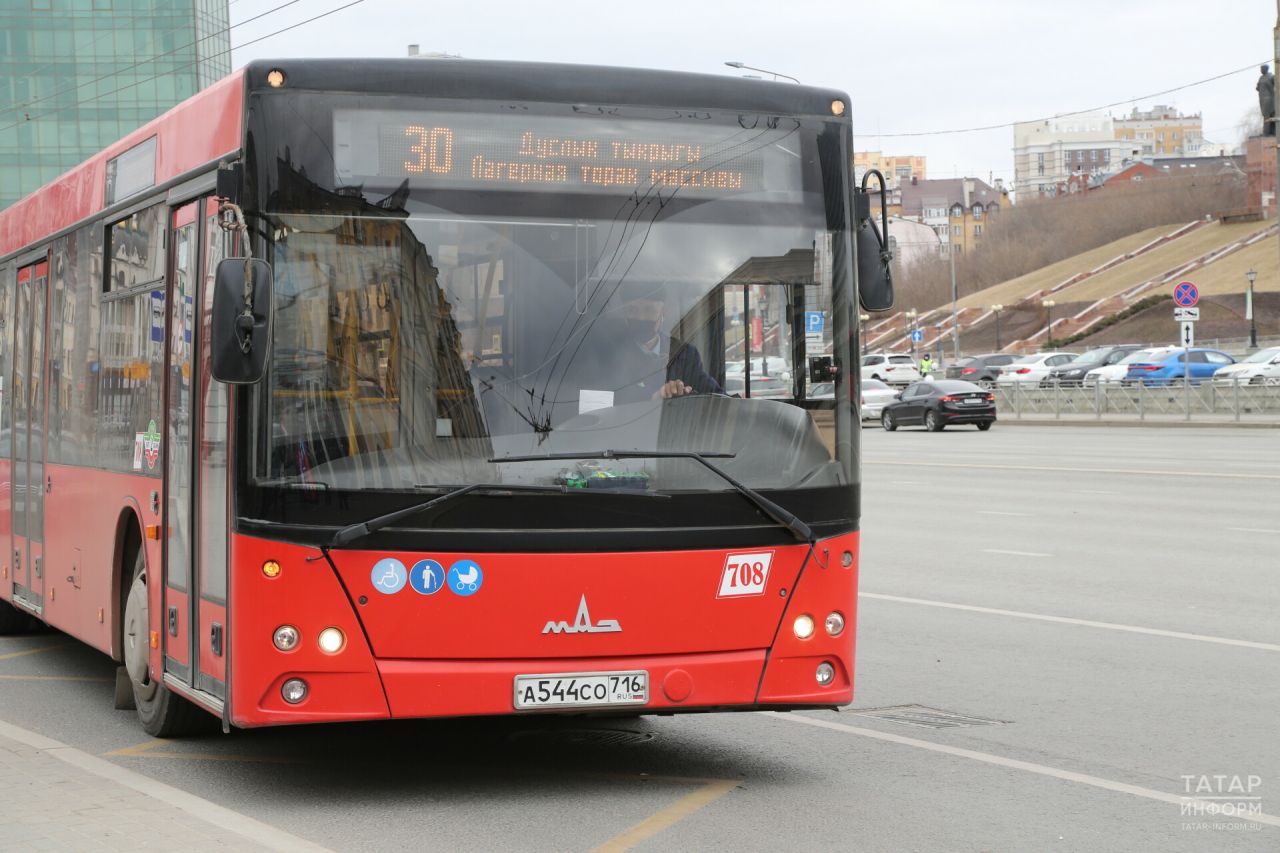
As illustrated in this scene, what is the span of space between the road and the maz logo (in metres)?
0.65

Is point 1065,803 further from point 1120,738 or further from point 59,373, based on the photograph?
point 59,373

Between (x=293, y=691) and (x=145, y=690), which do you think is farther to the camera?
(x=145, y=690)

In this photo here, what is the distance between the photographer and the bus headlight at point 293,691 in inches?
223

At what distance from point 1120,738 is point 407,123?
4019 millimetres

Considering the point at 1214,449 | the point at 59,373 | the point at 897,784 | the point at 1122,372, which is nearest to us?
the point at 897,784

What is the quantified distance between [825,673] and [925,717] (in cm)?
157

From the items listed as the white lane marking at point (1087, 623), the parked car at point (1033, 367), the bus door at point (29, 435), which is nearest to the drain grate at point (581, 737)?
the bus door at point (29, 435)

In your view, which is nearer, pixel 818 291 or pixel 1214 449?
pixel 818 291

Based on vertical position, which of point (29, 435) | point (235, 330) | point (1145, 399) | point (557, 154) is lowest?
point (29, 435)

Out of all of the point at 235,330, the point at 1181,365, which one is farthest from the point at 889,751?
the point at 1181,365

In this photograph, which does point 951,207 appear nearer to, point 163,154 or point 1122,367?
point 1122,367

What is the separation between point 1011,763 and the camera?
6508 mm

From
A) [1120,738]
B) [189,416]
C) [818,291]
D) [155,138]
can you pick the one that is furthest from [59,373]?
[1120,738]

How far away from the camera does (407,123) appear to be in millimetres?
5836
